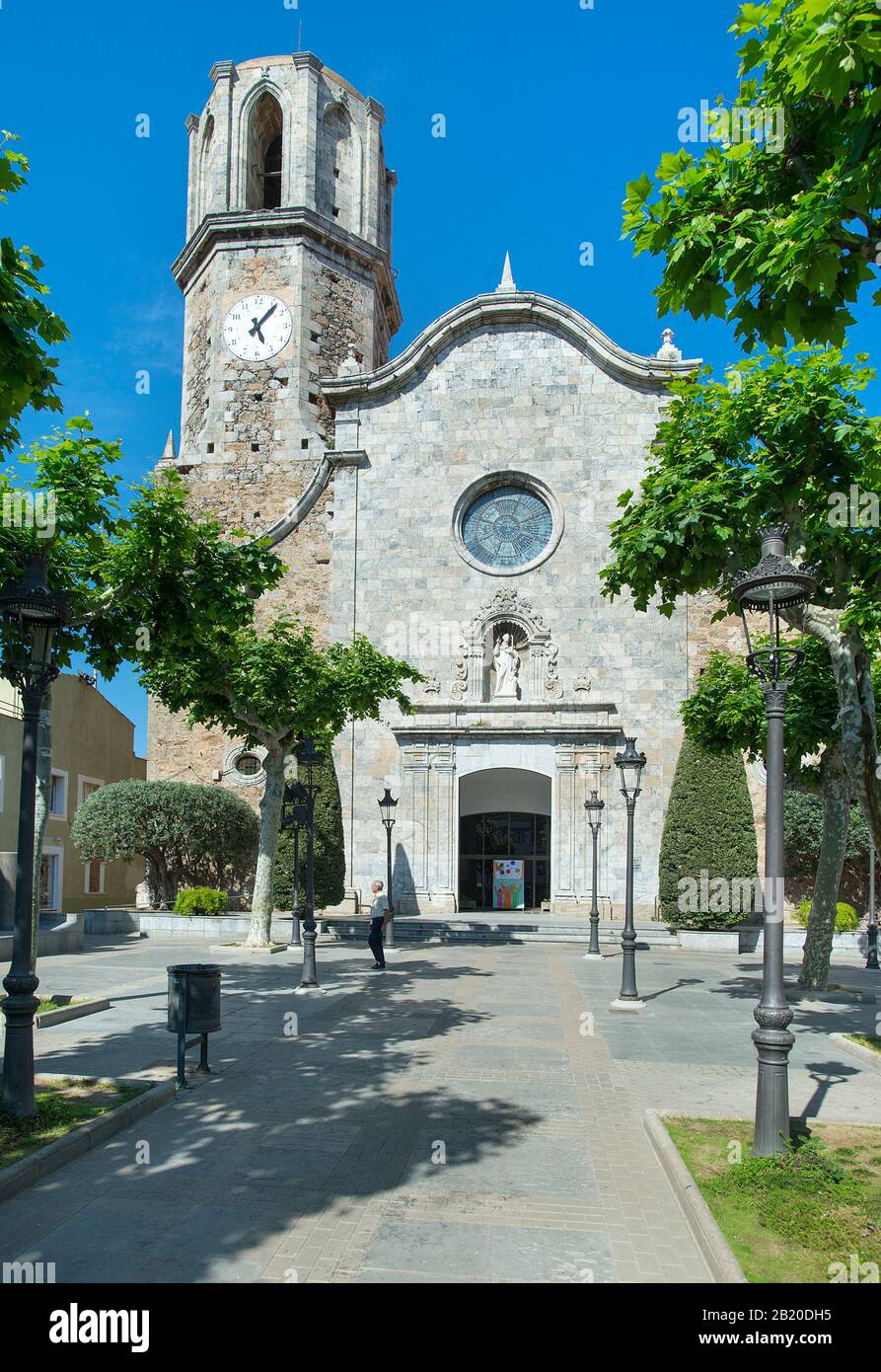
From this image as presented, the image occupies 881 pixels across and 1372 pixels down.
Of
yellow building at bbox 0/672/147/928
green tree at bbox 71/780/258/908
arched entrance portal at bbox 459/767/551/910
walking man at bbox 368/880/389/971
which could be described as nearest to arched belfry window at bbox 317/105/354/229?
yellow building at bbox 0/672/147/928

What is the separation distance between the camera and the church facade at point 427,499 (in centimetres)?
2631

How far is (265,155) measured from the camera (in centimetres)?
3294

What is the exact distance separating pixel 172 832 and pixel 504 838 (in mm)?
9634

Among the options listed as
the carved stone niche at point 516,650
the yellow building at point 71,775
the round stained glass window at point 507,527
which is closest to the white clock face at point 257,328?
the round stained glass window at point 507,527

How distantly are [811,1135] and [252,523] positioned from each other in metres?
25.4

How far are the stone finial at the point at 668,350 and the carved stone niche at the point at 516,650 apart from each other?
26.5 ft

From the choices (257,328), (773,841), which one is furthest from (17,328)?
(257,328)

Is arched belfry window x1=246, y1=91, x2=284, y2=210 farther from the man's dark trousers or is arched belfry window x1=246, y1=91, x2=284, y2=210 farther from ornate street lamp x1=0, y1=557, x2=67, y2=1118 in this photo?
ornate street lamp x1=0, y1=557, x2=67, y2=1118

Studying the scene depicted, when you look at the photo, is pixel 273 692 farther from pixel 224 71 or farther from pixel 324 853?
pixel 224 71

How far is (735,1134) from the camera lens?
24.4ft

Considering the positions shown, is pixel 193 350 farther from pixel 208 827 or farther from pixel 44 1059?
pixel 44 1059

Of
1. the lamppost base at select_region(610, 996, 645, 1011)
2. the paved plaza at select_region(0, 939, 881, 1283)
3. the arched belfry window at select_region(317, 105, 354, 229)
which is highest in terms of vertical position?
the arched belfry window at select_region(317, 105, 354, 229)

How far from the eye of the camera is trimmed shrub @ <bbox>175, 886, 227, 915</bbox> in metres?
24.3

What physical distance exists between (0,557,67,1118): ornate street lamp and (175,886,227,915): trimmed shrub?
1651cm
